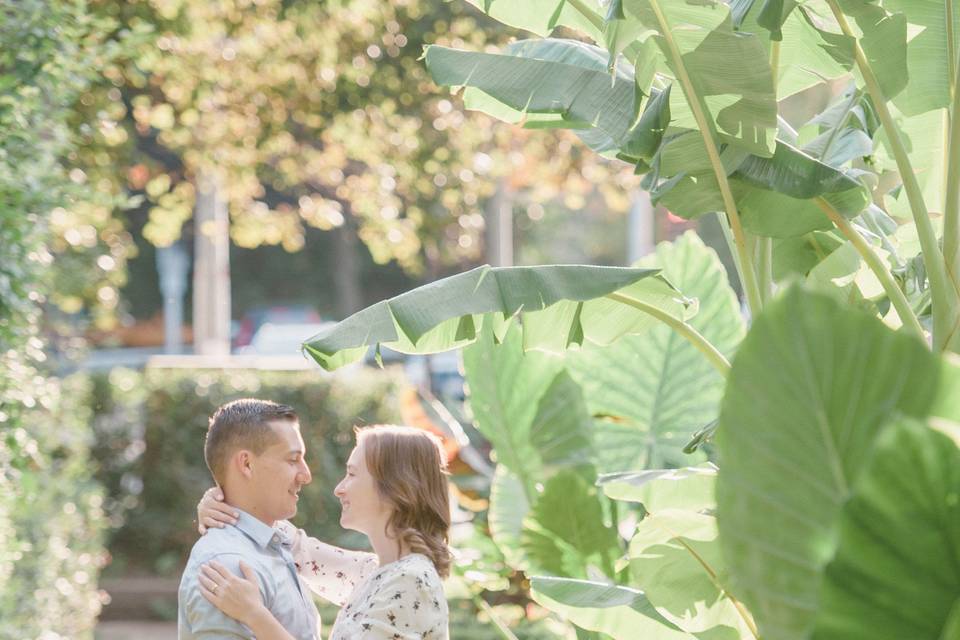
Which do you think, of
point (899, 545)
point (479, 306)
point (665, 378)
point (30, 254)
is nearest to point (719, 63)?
point (479, 306)

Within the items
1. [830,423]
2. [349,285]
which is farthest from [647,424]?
[349,285]

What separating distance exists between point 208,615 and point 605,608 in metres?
1.21

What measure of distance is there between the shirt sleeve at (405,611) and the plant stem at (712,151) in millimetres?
1245

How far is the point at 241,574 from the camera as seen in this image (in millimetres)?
2633

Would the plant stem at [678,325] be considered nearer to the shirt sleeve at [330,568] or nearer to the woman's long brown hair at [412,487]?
the woman's long brown hair at [412,487]

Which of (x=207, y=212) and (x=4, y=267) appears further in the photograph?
(x=207, y=212)

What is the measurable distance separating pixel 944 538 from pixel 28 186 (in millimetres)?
3674

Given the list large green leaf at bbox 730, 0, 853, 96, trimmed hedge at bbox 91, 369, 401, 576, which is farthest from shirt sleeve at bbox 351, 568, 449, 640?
trimmed hedge at bbox 91, 369, 401, 576

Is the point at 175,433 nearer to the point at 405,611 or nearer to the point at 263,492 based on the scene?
the point at 263,492

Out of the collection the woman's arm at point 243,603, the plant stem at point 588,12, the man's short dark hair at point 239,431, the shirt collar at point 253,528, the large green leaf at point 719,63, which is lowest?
the woman's arm at point 243,603

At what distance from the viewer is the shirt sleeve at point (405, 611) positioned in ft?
8.43

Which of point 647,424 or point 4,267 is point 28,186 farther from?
point 647,424

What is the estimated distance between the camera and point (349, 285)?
37562mm

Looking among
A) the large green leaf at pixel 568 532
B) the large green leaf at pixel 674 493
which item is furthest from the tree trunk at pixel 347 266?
the large green leaf at pixel 674 493
